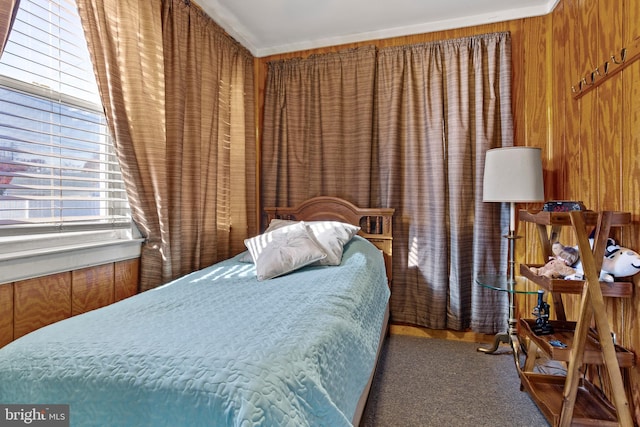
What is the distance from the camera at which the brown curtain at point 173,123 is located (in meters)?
1.79

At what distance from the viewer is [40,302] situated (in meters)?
1.50

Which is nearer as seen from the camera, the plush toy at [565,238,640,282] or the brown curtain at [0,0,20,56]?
the brown curtain at [0,0,20,56]

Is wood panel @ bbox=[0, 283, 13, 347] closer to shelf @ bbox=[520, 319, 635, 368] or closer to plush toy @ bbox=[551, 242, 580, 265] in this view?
shelf @ bbox=[520, 319, 635, 368]

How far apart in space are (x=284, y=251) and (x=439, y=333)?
5.22 ft

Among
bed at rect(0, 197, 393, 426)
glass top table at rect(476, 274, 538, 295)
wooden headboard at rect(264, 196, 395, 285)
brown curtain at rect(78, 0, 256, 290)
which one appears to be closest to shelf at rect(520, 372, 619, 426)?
glass top table at rect(476, 274, 538, 295)

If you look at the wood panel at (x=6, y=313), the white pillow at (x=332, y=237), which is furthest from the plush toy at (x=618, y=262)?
the wood panel at (x=6, y=313)

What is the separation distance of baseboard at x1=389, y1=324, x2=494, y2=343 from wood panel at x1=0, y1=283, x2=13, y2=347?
7.91 feet

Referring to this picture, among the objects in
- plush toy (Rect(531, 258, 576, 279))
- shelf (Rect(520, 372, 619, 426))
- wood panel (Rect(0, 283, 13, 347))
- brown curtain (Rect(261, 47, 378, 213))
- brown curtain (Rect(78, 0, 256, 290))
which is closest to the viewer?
wood panel (Rect(0, 283, 13, 347))

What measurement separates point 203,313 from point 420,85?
7.72 feet

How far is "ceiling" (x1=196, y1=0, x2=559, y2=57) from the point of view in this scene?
244 cm

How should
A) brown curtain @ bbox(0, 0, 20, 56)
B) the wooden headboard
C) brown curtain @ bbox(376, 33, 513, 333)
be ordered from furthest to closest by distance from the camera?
the wooden headboard
brown curtain @ bbox(376, 33, 513, 333)
brown curtain @ bbox(0, 0, 20, 56)

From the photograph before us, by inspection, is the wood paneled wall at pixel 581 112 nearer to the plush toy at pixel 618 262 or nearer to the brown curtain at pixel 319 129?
the plush toy at pixel 618 262

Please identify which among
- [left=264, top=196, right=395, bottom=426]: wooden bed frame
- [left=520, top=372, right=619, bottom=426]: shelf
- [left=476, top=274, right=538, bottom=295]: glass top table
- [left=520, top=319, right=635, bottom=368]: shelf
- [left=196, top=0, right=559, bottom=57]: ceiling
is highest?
[left=196, top=0, right=559, bottom=57]: ceiling

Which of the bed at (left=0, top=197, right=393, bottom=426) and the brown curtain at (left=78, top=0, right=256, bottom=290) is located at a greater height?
the brown curtain at (left=78, top=0, right=256, bottom=290)
